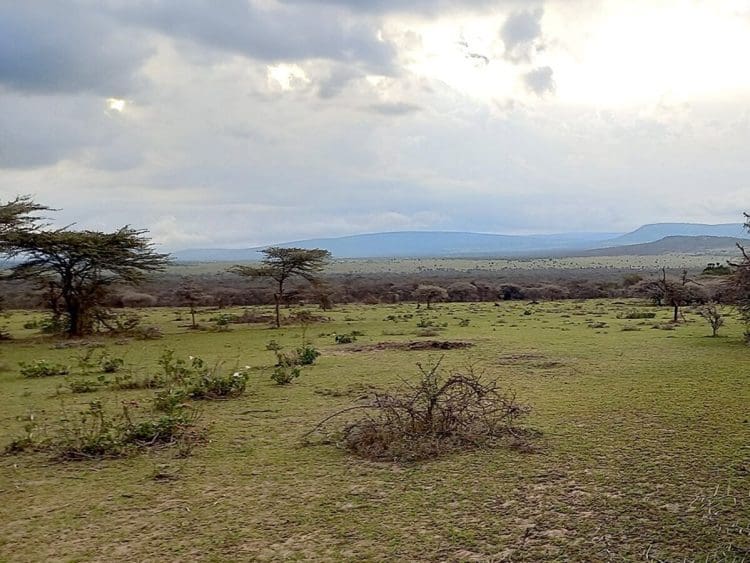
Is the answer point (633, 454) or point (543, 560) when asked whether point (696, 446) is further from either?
point (543, 560)

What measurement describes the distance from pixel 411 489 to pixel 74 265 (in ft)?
63.6

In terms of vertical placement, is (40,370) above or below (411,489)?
above

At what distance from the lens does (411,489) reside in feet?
19.6

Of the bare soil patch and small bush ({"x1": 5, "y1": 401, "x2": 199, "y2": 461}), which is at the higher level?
small bush ({"x1": 5, "y1": 401, "x2": 199, "y2": 461})

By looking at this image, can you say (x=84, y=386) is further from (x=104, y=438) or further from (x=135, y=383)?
(x=104, y=438)

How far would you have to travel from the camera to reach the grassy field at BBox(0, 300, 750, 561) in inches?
190

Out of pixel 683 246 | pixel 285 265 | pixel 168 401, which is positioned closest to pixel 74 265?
pixel 285 265

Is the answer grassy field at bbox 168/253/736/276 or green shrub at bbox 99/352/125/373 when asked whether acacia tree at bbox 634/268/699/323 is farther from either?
grassy field at bbox 168/253/736/276

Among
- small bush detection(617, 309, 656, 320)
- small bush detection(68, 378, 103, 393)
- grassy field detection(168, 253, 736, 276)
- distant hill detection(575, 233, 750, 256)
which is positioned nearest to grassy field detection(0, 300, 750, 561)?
small bush detection(68, 378, 103, 393)

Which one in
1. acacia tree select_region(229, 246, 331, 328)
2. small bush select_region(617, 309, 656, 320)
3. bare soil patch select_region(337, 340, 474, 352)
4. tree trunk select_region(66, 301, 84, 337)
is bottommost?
small bush select_region(617, 309, 656, 320)

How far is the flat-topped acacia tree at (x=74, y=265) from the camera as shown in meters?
21.5

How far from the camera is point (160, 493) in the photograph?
239 inches

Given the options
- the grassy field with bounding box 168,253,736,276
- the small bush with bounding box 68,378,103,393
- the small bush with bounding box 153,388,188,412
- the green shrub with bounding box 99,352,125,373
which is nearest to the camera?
the small bush with bounding box 153,388,188,412

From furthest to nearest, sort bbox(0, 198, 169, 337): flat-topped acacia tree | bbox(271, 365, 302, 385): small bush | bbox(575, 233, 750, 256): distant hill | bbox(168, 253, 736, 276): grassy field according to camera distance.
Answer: bbox(575, 233, 750, 256): distant hill, bbox(168, 253, 736, 276): grassy field, bbox(0, 198, 169, 337): flat-topped acacia tree, bbox(271, 365, 302, 385): small bush
